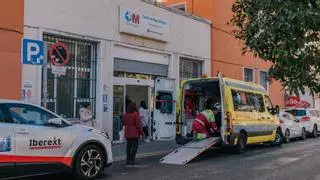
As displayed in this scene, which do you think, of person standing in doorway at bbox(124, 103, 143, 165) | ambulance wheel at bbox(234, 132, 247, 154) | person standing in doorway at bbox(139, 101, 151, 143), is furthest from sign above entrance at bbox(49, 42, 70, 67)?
person standing in doorway at bbox(139, 101, 151, 143)

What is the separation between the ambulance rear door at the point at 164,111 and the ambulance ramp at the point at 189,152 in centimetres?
235

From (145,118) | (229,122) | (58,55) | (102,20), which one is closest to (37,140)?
(58,55)

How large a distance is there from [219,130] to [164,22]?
6.93 meters

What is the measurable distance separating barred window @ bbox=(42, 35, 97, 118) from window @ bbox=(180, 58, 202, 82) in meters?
6.20

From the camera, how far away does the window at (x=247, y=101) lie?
15.2 meters

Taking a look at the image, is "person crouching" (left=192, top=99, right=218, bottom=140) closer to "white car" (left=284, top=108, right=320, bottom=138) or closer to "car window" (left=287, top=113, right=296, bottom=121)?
"car window" (left=287, top=113, right=296, bottom=121)

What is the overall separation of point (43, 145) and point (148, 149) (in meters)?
7.30

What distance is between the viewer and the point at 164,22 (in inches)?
791

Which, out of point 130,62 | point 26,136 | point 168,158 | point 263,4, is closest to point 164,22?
point 130,62

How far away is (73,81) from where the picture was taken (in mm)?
15867

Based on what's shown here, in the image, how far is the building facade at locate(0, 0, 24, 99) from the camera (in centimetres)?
1327

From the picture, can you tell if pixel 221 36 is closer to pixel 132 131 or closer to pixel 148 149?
pixel 148 149

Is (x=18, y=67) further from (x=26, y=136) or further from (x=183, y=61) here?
(x=183, y=61)

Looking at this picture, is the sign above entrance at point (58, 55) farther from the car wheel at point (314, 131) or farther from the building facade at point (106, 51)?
the car wheel at point (314, 131)
